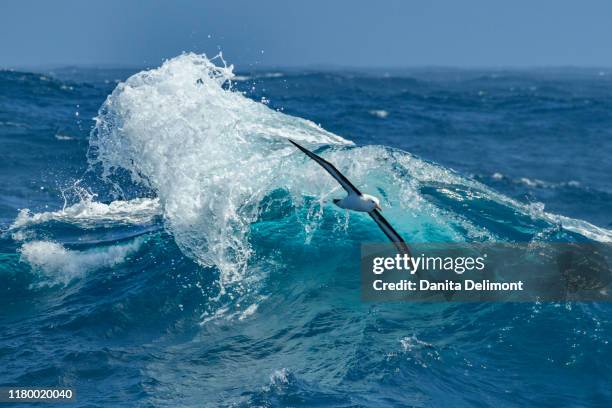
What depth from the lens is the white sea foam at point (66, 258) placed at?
1572cm

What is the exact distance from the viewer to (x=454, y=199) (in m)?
17.6

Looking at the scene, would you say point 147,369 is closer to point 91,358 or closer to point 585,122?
point 91,358

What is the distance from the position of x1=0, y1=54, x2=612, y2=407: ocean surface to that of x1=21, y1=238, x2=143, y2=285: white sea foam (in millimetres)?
43

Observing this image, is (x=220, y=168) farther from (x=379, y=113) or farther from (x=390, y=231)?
(x=379, y=113)

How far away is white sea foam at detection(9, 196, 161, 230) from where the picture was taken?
18.4 meters

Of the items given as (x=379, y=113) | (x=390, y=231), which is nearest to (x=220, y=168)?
(x=390, y=231)

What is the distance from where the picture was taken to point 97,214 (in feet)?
63.1

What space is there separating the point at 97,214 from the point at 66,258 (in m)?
3.11

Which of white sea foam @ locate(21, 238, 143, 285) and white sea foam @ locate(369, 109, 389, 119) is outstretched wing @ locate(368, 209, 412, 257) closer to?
white sea foam @ locate(21, 238, 143, 285)

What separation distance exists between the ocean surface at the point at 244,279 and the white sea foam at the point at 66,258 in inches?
1.7

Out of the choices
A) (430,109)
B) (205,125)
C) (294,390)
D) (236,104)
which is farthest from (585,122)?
(294,390)

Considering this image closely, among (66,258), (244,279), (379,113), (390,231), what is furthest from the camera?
(379,113)

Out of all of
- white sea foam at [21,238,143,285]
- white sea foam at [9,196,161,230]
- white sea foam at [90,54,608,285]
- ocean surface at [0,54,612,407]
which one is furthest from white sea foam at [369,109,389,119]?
white sea foam at [21,238,143,285]

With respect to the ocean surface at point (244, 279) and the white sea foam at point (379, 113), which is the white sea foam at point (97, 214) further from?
the white sea foam at point (379, 113)
